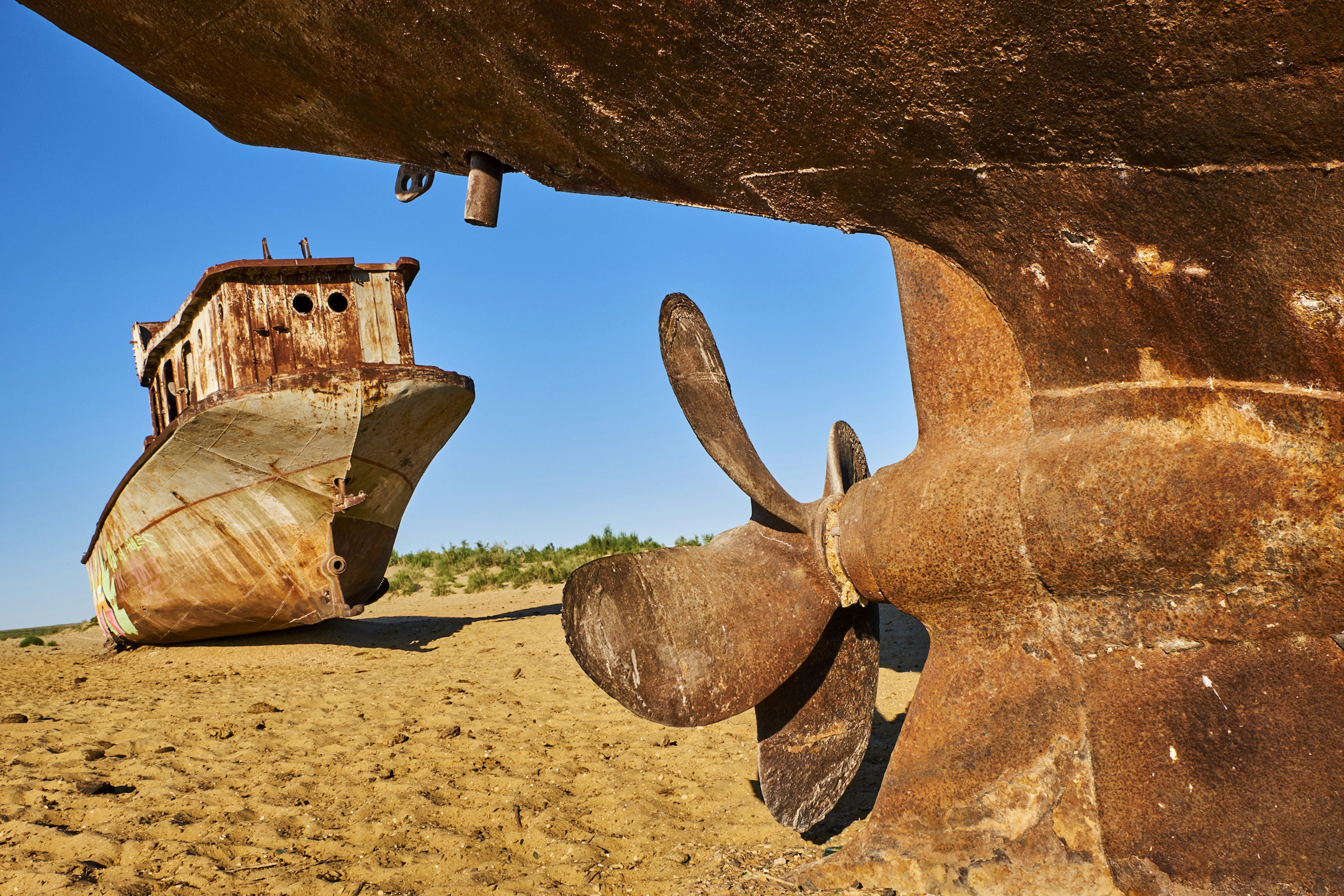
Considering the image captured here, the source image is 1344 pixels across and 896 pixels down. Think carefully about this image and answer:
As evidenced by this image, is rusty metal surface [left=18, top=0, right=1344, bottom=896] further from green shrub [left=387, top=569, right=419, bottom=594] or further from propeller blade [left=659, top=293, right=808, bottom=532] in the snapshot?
green shrub [left=387, top=569, right=419, bottom=594]

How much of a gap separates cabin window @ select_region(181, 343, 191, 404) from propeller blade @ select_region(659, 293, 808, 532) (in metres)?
6.56

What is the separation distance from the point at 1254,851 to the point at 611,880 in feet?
6.28

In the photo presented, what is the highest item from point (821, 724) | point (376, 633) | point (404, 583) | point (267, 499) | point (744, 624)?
point (267, 499)

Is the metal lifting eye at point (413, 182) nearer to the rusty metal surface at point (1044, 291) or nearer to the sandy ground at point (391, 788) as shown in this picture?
the rusty metal surface at point (1044, 291)

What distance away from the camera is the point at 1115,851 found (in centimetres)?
217

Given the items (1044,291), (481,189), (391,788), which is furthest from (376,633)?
(1044,291)

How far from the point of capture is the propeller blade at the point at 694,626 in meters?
3.01

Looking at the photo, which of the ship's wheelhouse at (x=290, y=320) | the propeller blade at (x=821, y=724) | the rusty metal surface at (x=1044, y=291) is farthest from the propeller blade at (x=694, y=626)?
the ship's wheelhouse at (x=290, y=320)

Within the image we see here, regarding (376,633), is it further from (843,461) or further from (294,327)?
(843,461)

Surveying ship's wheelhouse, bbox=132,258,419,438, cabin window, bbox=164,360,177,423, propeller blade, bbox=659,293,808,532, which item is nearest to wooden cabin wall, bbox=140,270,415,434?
ship's wheelhouse, bbox=132,258,419,438

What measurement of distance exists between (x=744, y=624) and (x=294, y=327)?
5.93 metres

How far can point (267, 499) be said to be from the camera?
305 inches

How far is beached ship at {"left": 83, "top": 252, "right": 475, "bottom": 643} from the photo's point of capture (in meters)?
7.46

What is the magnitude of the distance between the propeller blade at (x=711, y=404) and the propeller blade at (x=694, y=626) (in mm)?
173
